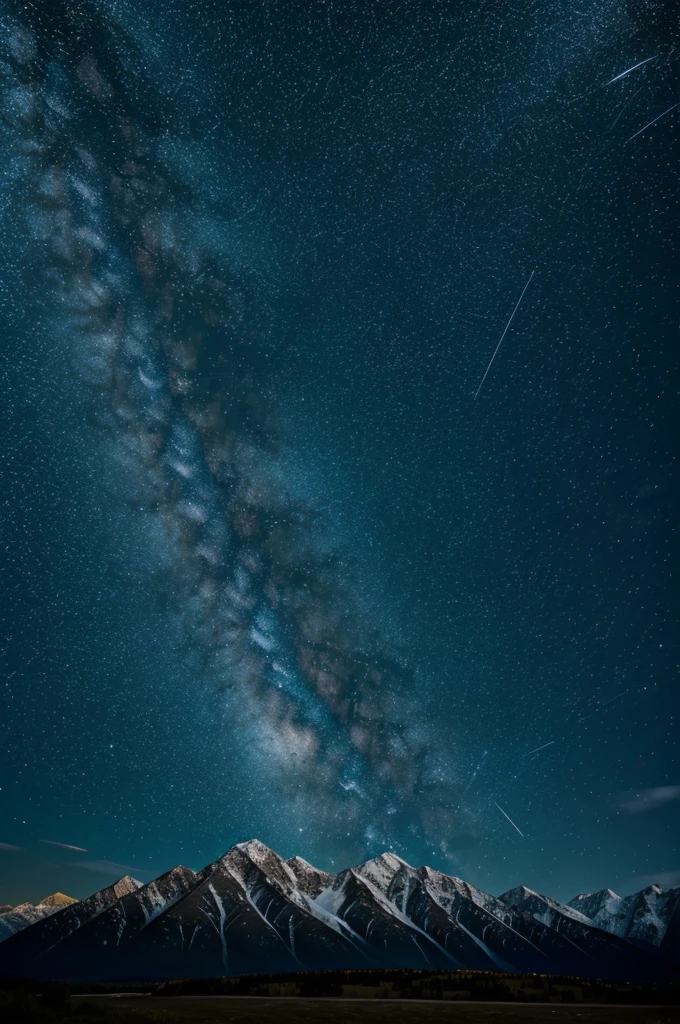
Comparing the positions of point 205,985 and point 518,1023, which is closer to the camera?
point 518,1023

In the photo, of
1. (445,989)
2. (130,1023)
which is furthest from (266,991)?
(130,1023)

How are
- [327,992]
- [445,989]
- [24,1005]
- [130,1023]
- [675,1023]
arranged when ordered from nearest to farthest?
[24,1005], [130,1023], [675,1023], [327,992], [445,989]

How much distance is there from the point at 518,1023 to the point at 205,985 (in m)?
174

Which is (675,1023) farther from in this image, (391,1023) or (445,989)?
(445,989)

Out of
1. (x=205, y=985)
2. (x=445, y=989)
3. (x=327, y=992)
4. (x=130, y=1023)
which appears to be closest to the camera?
(x=130, y=1023)

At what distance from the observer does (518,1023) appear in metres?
57.5

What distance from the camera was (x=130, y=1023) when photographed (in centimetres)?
4156

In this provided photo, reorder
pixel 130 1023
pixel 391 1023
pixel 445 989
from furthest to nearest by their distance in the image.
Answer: pixel 445 989, pixel 391 1023, pixel 130 1023

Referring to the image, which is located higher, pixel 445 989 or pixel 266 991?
pixel 445 989

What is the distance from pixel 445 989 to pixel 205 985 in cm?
7742

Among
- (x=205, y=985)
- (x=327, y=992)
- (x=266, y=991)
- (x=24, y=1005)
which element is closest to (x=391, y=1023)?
(x=24, y=1005)

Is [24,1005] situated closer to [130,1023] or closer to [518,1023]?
[130,1023]

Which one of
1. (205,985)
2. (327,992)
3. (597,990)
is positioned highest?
(597,990)

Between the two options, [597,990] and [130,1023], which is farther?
[597,990]
